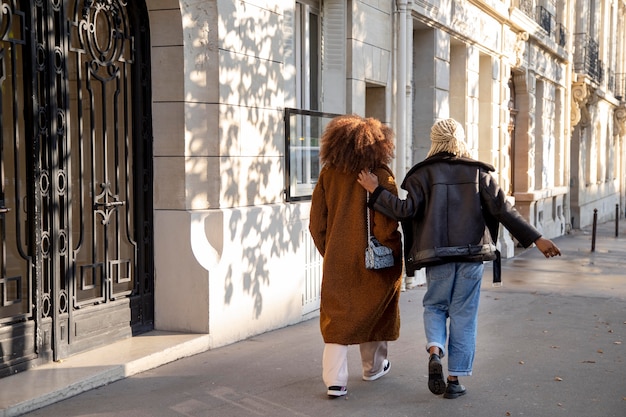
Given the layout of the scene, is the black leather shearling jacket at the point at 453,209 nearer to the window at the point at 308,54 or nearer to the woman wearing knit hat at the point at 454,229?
the woman wearing knit hat at the point at 454,229

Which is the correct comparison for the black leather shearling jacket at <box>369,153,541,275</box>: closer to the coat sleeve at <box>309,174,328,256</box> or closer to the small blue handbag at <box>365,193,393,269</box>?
the small blue handbag at <box>365,193,393,269</box>

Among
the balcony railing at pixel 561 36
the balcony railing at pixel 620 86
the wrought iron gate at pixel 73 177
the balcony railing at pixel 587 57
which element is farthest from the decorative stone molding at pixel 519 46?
the balcony railing at pixel 620 86

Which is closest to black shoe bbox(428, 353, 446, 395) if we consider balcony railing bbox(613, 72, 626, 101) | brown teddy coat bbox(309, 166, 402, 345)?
brown teddy coat bbox(309, 166, 402, 345)

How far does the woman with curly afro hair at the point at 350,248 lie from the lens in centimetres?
616

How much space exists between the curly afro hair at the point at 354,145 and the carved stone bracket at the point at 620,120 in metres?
34.4

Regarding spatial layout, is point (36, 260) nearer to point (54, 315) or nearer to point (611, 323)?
point (54, 315)

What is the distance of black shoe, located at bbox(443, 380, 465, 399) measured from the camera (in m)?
6.19

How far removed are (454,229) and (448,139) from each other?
2.01ft

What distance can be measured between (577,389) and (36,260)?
3909 millimetres

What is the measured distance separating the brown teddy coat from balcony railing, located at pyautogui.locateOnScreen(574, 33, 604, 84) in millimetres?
22124

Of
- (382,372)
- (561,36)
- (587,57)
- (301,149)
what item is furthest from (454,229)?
(587,57)

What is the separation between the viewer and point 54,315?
657cm

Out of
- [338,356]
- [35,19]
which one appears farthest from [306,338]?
[35,19]

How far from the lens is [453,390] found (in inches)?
245
